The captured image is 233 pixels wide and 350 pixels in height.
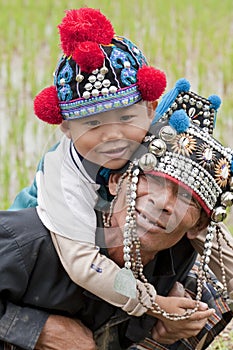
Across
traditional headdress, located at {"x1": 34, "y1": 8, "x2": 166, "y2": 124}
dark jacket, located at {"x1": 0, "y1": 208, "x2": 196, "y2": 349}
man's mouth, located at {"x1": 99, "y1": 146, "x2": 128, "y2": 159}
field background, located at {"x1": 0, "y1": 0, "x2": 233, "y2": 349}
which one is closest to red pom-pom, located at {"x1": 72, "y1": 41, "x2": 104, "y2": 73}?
traditional headdress, located at {"x1": 34, "y1": 8, "x2": 166, "y2": 124}

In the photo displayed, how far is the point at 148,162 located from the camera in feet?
7.98

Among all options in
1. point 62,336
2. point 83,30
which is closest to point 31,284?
point 62,336

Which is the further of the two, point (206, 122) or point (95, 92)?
point (206, 122)

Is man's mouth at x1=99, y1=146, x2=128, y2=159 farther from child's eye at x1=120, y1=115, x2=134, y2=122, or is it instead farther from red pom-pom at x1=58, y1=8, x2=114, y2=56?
red pom-pom at x1=58, y1=8, x2=114, y2=56

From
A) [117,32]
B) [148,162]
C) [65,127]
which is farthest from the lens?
[117,32]

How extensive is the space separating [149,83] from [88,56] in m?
0.19

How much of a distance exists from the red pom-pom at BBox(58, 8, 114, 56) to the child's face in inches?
8.2

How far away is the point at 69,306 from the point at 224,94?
3.48 metres

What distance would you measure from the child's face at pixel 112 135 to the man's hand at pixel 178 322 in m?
0.45

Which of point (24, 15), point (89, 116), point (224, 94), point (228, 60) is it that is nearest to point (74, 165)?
point (89, 116)

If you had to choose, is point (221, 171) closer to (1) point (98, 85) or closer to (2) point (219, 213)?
(2) point (219, 213)

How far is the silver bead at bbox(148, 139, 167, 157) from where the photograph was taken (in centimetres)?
244

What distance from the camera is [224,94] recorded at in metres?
5.90

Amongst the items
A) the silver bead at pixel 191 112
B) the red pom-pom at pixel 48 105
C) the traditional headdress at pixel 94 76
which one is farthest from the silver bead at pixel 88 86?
the silver bead at pixel 191 112
